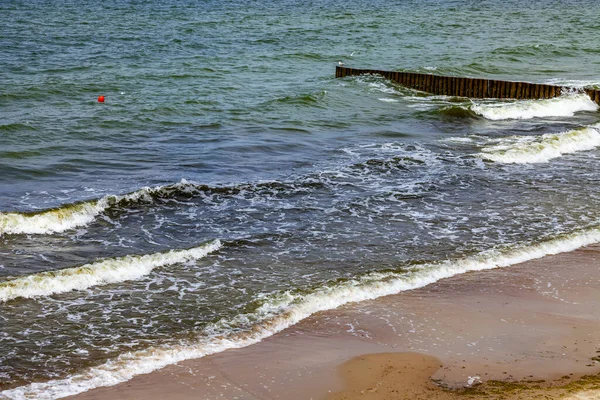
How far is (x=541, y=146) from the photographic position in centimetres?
1972

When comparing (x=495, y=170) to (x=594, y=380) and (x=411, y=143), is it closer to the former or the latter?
(x=411, y=143)

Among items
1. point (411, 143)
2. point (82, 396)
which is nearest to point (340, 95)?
point (411, 143)

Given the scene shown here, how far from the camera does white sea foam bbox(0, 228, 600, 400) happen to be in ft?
29.2

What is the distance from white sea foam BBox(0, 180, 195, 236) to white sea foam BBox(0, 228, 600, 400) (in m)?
4.73

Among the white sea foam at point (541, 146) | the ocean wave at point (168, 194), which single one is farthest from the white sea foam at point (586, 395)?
the white sea foam at point (541, 146)

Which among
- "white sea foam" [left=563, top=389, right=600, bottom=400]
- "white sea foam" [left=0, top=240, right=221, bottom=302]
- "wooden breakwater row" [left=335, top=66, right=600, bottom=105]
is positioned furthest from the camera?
"wooden breakwater row" [left=335, top=66, right=600, bottom=105]

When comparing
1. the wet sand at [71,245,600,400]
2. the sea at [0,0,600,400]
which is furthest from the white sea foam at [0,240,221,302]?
the wet sand at [71,245,600,400]

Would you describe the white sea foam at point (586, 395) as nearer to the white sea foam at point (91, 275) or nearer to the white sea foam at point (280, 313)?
the white sea foam at point (280, 313)

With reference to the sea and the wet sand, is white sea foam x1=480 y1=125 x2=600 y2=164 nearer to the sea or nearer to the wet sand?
the sea

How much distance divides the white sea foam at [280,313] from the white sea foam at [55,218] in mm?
Answer: 4729

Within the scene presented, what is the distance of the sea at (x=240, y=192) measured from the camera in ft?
34.7

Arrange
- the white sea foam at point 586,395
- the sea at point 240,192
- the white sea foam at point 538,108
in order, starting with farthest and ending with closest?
→ the white sea foam at point 538,108, the sea at point 240,192, the white sea foam at point 586,395

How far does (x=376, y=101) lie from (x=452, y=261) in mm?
14197

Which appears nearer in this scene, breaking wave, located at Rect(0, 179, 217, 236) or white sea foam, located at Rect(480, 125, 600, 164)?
breaking wave, located at Rect(0, 179, 217, 236)
